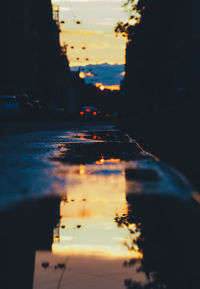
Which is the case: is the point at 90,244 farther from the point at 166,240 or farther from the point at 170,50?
the point at 170,50

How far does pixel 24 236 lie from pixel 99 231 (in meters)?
0.76

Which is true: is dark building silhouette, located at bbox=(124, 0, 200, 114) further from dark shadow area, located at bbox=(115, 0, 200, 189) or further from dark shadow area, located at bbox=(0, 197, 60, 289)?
dark shadow area, located at bbox=(0, 197, 60, 289)

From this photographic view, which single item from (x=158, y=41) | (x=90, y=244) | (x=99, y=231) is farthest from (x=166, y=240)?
(x=158, y=41)

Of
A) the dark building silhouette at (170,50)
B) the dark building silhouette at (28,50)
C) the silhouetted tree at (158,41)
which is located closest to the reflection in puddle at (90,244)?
the dark building silhouette at (170,50)

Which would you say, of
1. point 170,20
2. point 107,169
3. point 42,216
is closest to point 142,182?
point 107,169

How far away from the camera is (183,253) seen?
194 inches

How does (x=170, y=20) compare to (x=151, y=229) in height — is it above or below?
above

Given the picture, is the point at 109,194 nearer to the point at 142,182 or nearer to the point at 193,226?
the point at 142,182

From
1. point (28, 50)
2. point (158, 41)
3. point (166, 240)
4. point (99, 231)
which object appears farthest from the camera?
point (28, 50)

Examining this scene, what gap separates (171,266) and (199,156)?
8.56 metres

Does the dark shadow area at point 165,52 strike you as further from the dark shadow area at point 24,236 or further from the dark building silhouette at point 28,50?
the dark shadow area at point 24,236

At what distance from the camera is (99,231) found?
599 centimetres

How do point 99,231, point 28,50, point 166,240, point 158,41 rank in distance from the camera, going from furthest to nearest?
1. point 28,50
2. point 158,41
3. point 99,231
4. point 166,240

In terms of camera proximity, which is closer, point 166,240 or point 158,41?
point 166,240
